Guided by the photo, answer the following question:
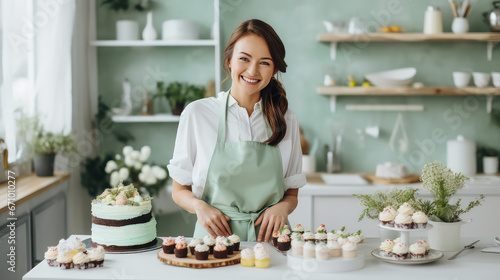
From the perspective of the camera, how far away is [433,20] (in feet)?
12.2

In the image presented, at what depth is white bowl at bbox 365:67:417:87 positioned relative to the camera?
3.75m

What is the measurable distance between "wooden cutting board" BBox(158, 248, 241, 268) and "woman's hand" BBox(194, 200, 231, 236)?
213 millimetres

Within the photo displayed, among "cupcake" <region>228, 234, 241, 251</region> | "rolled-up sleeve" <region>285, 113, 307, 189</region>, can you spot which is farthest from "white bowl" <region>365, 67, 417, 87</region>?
"cupcake" <region>228, 234, 241, 251</region>

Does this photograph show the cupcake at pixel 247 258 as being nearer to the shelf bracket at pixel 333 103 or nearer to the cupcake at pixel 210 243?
the cupcake at pixel 210 243

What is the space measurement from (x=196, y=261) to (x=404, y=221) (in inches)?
24.7

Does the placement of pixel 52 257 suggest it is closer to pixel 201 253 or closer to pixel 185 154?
pixel 201 253

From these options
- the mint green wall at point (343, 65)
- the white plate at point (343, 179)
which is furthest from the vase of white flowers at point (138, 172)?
the white plate at point (343, 179)

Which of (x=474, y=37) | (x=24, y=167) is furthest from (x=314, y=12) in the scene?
(x=24, y=167)

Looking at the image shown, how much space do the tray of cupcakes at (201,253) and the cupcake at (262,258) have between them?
72 millimetres

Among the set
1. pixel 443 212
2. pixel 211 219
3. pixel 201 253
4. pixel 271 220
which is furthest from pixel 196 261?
pixel 443 212

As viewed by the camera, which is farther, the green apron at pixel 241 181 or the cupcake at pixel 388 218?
the green apron at pixel 241 181

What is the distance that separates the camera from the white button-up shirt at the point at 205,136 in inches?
75.0

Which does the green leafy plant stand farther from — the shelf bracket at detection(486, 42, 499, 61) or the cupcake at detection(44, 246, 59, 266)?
the shelf bracket at detection(486, 42, 499, 61)

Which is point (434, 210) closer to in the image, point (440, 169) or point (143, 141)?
point (440, 169)
